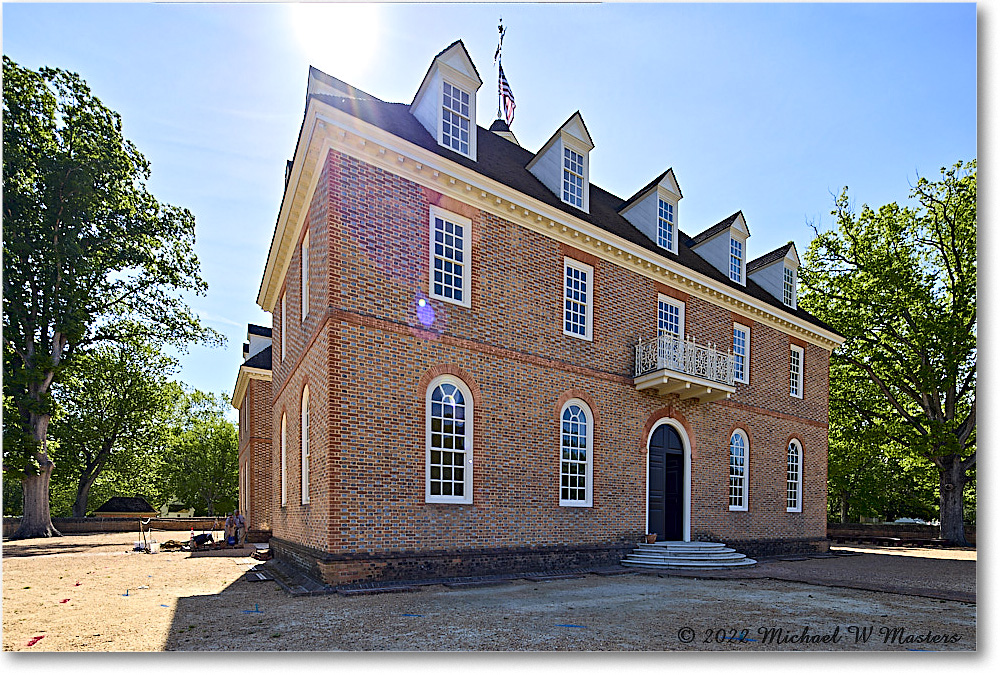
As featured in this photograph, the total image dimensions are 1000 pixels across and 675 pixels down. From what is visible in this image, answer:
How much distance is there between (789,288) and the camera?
83.4 ft

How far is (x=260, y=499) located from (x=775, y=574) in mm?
19050

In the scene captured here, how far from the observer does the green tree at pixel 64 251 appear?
1744 centimetres

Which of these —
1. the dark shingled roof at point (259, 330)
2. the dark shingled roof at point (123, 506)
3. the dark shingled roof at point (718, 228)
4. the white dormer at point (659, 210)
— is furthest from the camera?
the dark shingled roof at point (123, 506)

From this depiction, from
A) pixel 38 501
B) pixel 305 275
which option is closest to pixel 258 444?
pixel 38 501

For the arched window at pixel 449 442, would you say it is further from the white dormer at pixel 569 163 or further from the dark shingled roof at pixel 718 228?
the dark shingled roof at pixel 718 228

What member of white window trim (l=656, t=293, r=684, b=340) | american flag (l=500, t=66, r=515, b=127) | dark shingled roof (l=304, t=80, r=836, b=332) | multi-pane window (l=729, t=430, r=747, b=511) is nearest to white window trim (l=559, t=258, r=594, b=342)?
dark shingled roof (l=304, t=80, r=836, b=332)

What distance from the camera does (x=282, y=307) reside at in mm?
19438

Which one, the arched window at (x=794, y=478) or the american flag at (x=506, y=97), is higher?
the american flag at (x=506, y=97)

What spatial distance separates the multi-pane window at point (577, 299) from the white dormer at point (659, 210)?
4189mm

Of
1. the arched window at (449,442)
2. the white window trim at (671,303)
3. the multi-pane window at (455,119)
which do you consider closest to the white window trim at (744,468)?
the white window trim at (671,303)

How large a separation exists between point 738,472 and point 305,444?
13220 mm

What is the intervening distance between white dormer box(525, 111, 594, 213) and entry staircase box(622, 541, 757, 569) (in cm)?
898

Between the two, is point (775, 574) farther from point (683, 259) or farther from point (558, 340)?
point (683, 259)

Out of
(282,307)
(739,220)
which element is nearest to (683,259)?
(739,220)
